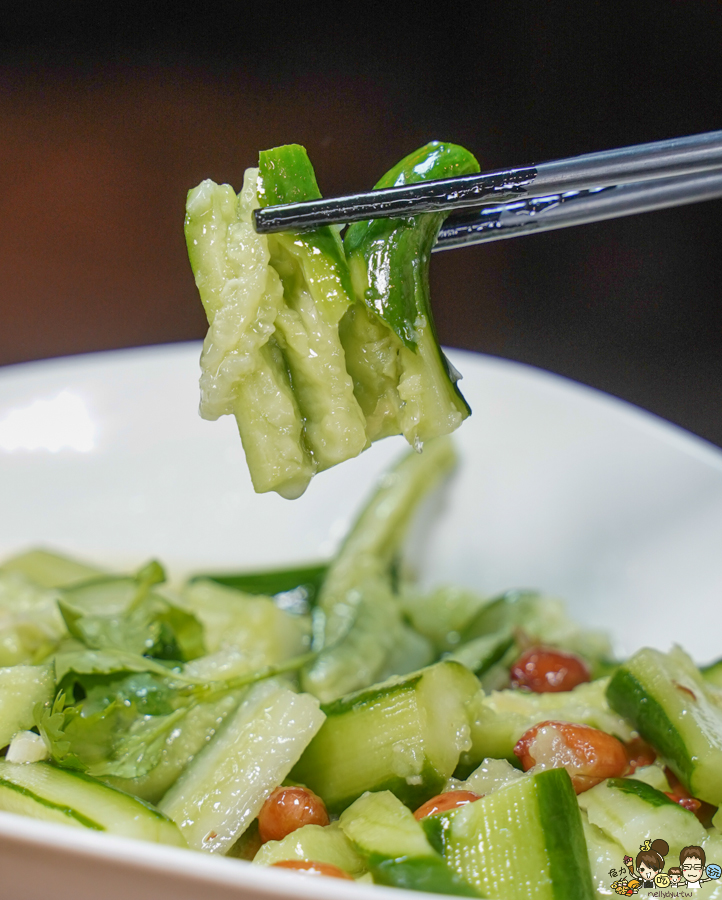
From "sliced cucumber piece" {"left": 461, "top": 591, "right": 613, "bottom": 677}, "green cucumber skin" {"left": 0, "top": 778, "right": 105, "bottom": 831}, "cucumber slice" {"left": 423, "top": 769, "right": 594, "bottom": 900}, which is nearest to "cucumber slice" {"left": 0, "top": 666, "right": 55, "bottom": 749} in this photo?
"green cucumber skin" {"left": 0, "top": 778, "right": 105, "bottom": 831}

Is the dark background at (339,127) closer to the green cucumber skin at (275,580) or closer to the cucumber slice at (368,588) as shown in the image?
the cucumber slice at (368,588)

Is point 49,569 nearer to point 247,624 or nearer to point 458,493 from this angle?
point 247,624

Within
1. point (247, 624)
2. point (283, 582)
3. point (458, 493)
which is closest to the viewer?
point (247, 624)

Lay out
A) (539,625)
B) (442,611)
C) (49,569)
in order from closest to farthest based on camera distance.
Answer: (539,625) < (49,569) < (442,611)

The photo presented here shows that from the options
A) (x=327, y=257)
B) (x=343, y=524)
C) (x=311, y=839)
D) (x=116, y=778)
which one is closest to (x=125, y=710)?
(x=116, y=778)

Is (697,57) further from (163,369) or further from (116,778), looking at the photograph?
(116,778)

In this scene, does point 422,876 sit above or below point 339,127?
below

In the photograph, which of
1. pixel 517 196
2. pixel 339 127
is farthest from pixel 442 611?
pixel 339 127

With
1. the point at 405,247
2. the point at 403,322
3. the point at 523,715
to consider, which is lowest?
the point at 523,715
